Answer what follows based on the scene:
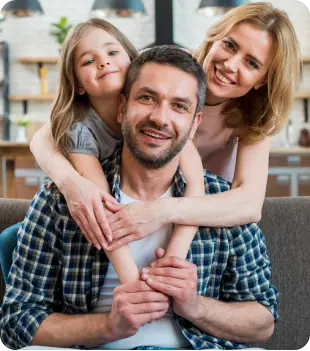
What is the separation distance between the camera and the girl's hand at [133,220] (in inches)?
56.9

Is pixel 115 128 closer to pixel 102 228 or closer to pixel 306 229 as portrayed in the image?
pixel 102 228

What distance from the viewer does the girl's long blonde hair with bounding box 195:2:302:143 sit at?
1.78 meters

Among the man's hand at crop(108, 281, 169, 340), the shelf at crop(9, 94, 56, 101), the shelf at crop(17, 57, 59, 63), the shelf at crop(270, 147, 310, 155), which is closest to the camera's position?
the man's hand at crop(108, 281, 169, 340)

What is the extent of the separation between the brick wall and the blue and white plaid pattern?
530cm

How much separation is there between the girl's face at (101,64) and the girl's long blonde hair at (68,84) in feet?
0.05

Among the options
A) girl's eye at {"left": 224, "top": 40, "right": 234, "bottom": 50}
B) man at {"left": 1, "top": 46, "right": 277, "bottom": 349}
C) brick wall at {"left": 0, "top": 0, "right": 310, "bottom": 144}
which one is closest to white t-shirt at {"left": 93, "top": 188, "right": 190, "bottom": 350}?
man at {"left": 1, "top": 46, "right": 277, "bottom": 349}

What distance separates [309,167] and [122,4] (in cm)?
209

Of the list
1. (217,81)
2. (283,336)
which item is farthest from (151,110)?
(283,336)

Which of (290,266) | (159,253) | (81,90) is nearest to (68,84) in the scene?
(81,90)

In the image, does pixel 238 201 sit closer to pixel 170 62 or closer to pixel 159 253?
pixel 159 253

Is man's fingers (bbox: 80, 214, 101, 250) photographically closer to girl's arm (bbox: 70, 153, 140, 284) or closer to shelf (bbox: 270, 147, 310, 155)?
girl's arm (bbox: 70, 153, 140, 284)

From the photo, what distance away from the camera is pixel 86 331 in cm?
146

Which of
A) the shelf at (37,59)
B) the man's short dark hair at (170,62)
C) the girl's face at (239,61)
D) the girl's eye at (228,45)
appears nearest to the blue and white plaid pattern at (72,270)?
the man's short dark hair at (170,62)

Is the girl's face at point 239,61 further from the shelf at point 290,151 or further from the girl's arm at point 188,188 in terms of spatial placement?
the shelf at point 290,151
